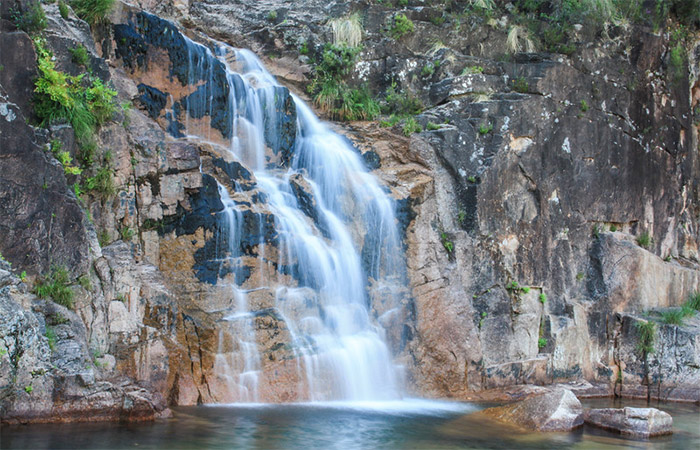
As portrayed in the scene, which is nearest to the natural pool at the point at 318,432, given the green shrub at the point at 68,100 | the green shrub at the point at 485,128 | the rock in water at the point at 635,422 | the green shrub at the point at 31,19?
the rock in water at the point at 635,422

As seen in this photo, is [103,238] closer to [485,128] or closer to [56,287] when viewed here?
[56,287]

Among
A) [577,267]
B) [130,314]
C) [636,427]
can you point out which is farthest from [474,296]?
[130,314]

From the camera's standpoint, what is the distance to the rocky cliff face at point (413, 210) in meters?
8.53

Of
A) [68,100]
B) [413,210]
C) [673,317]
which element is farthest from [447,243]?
[68,100]

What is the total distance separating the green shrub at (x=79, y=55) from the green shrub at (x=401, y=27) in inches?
298

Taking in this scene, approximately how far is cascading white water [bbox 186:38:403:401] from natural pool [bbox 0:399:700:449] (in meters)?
0.64

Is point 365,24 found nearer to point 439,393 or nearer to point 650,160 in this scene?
point 650,160

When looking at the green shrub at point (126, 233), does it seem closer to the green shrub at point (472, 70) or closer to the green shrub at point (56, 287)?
the green shrub at point (56, 287)

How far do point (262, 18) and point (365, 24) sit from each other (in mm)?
2439

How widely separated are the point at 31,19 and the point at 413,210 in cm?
713

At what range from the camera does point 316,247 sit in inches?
450


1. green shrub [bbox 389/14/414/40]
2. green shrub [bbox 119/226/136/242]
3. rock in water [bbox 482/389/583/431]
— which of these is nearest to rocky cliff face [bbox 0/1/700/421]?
green shrub [bbox 119/226/136/242]

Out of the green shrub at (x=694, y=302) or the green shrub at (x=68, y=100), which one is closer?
the green shrub at (x=68, y=100)

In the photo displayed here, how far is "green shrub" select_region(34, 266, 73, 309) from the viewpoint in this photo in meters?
8.22
